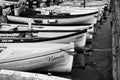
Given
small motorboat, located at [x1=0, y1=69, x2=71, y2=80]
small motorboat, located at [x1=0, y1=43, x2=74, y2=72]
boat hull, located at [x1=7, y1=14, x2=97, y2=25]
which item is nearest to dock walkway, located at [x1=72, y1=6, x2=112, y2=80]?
small motorboat, located at [x1=0, y1=43, x2=74, y2=72]

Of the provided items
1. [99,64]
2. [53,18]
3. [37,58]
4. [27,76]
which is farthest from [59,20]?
[27,76]

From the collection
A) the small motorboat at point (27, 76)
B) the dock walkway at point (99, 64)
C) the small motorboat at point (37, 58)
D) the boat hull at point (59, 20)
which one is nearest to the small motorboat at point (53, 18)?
the boat hull at point (59, 20)

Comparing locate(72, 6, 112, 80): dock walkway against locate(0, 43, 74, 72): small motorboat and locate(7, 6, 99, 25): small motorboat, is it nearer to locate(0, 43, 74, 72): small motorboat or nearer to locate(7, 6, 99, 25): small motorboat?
locate(0, 43, 74, 72): small motorboat

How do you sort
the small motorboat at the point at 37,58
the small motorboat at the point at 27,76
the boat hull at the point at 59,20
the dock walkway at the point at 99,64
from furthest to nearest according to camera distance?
the boat hull at the point at 59,20 < the dock walkway at the point at 99,64 < the small motorboat at the point at 37,58 < the small motorboat at the point at 27,76

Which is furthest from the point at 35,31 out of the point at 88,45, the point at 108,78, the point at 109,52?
the point at 108,78

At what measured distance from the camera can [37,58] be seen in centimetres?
851

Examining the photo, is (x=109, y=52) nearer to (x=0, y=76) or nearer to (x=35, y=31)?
(x=35, y=31)

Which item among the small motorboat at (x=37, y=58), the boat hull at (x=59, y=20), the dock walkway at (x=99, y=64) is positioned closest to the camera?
the small motorboat at (x=37, y=58)

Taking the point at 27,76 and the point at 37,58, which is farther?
the point at 37,58

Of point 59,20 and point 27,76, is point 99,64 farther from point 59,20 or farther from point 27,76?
point 59,20

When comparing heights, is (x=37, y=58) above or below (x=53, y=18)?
below

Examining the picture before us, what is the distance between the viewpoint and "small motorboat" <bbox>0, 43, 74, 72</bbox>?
27.5ft

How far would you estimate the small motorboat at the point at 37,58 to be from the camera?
8391 millimetres

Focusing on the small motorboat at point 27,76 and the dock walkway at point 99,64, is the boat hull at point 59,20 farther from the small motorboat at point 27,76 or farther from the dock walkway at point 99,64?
the small motorboat at point 27,76
